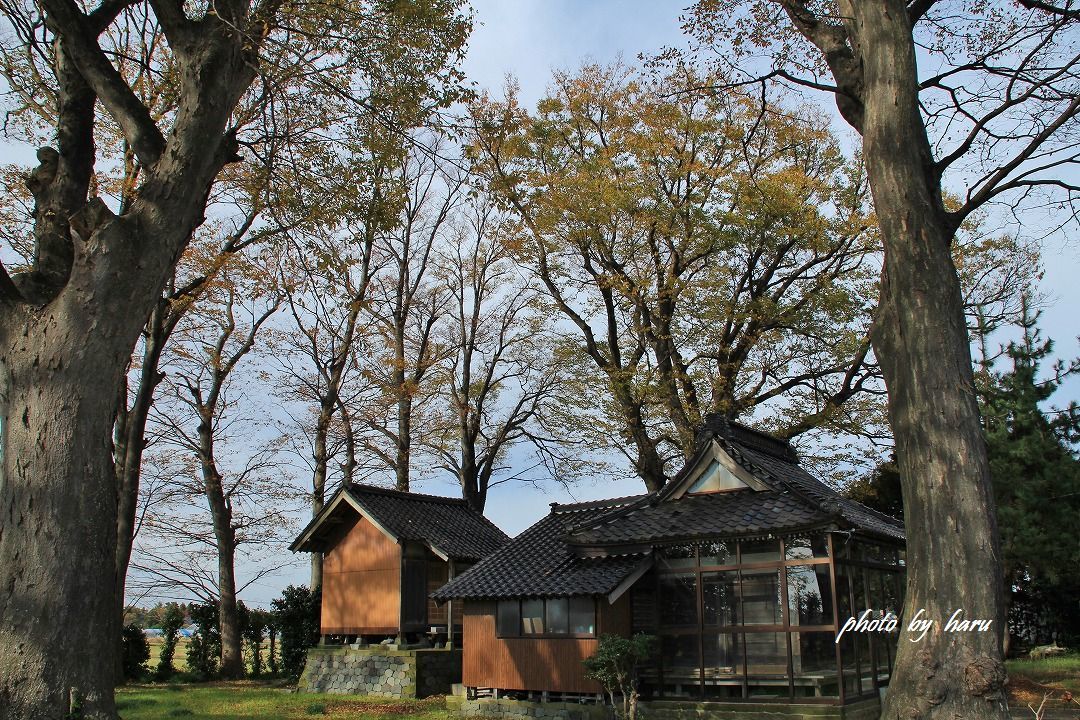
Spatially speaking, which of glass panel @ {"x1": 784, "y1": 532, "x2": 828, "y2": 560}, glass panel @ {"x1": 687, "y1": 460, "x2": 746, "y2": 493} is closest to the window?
glass panel @ {"x1": 687, "y1": 460, "x2": 746, "y2": 493}

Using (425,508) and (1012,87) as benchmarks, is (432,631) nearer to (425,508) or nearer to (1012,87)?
(425,508)

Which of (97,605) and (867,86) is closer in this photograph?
(97,605)

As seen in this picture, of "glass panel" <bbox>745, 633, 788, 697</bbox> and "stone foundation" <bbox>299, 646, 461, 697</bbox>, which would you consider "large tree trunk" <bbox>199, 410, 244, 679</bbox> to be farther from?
"glass panel" <bbox>745, 633, 788, 697</bbox>

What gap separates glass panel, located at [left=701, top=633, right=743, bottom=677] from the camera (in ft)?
43.6

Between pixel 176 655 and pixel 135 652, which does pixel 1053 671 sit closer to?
pixel 135 652

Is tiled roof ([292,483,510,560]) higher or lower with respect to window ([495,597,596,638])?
higher

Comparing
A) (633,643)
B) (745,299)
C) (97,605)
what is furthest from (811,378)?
(97,605)

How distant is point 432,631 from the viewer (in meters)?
19.9

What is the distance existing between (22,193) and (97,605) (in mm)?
12951

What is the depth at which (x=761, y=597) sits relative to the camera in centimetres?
1329

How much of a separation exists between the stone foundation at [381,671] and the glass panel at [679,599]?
6844 millimetres

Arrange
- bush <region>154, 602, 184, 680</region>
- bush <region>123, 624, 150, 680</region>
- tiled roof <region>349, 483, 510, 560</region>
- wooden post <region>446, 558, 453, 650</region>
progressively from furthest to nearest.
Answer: bush <region>154, 602, 184, 680</region> < bush <region>123, 624, 150, 680</region> < tiled roof <region>349, 483, 510, 560</region> < wooden post <region>446, 558, 453, 650</region>

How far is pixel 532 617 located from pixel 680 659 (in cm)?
281

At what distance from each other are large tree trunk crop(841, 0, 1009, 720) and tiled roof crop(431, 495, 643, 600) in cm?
712
